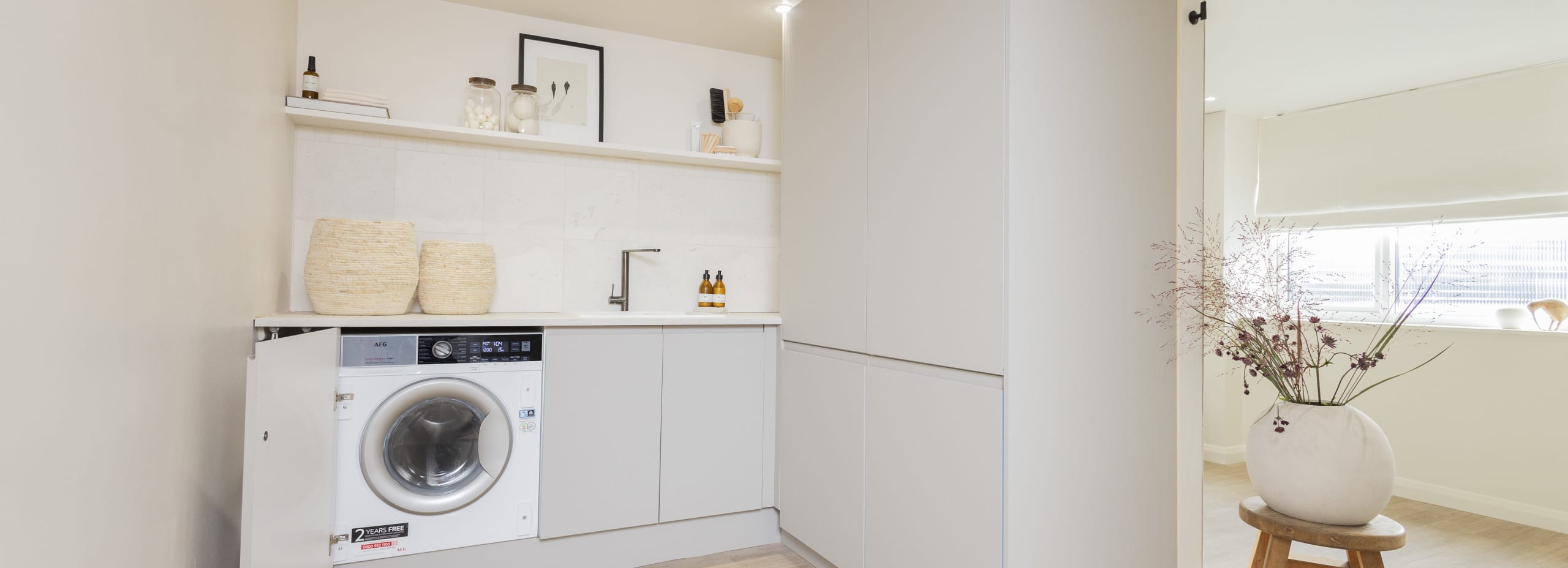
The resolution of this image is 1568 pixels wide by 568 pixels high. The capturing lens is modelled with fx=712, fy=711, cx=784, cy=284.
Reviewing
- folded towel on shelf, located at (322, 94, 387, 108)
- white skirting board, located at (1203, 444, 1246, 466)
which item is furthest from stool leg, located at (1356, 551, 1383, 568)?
folded towel on shelf, located at (322, 94, 387, 108)

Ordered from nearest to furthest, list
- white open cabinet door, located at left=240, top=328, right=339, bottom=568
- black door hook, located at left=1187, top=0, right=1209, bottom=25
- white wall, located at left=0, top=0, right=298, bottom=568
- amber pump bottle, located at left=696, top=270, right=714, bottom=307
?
white wall, located at left=0, top=0, right=298, bottom=568
white open cabinet door, located at left=240, top=328, right=339, bottom=568
black door hook, located at left=1187, top=0, right=1209, bottom=25
amber pump bottle, located at left=696, top=270, right=714, bottom=307

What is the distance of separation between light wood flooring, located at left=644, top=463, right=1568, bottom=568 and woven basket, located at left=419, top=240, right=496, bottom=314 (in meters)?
1.24

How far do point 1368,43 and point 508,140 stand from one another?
3813 millimetres

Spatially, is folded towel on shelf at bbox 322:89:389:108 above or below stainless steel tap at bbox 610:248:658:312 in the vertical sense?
above

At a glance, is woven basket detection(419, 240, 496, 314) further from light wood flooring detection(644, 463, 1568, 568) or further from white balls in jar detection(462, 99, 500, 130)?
light wood flooring detection(644, 463, 1568, 568)

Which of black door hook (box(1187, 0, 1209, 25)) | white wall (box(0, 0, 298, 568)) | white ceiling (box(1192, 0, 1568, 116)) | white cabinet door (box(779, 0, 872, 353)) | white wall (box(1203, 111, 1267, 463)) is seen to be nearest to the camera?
white wall (box(0, 0, 298, 568))

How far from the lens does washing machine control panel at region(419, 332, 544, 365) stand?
2.46 metres

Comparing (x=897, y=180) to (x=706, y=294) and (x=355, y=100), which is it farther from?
(x=355, y=100)


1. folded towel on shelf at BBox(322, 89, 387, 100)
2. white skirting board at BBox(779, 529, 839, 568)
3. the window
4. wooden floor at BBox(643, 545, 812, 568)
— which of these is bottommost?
wooden floor at BBox(643, 545, 812, 568)

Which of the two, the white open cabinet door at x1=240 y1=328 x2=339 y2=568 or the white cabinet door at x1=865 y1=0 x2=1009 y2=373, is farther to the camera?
the white cabinet door at x1=865 y1=0 x2=1009 y2=373

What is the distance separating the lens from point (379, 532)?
2373mm

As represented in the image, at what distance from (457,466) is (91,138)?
5.15 feet

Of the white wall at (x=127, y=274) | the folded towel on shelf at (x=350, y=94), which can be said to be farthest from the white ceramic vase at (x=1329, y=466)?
the folded towel on shelf at (x=350, y=94)

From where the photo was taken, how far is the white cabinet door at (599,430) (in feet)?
8.55
